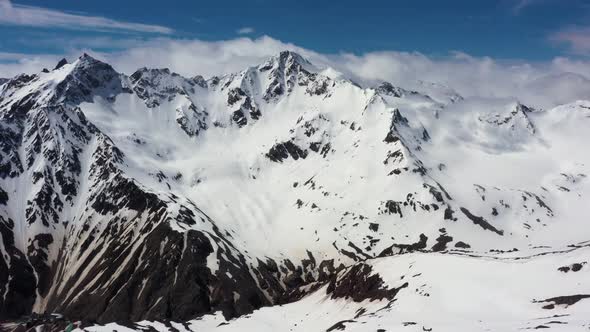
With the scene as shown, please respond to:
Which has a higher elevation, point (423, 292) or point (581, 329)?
point (423, 292)

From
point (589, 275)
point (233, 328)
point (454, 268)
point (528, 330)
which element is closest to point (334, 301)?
point (233, 328)

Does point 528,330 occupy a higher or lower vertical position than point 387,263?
lower

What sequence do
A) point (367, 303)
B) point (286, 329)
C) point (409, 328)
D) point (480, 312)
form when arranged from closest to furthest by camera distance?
1. point (409, 328)
2. point (480, 312)
3. point (367, 303)
4. point (286, 329)

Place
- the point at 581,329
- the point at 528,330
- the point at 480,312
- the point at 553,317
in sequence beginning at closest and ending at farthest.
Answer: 1. the point at 581,329
2. the point at 528,330
3. the point at 553,317
4. the point at 480,312

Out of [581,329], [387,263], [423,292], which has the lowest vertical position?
[581,329]

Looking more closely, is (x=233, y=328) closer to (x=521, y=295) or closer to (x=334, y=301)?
(x=334, y=301)

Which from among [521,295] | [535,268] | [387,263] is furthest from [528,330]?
[387,263]

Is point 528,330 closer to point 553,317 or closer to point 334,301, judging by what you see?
point 553,317

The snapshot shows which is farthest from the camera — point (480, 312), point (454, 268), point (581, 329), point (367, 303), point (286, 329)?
point (286, 329)

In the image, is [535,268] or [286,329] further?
[286,329]
